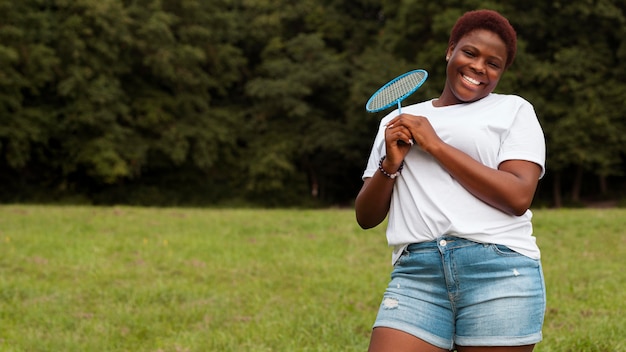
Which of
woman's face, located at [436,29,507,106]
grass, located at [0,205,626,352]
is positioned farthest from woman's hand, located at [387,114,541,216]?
grass, located at [0,205,626,352]

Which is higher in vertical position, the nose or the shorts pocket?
the nose

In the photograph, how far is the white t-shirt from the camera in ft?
6.68

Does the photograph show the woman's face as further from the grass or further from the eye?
the grass

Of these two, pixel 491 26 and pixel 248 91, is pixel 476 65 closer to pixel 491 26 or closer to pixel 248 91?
pixel 491 26

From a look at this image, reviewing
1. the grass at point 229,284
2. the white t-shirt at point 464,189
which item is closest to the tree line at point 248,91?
the grass at point 229,284

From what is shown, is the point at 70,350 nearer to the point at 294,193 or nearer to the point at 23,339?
the point at 23,339

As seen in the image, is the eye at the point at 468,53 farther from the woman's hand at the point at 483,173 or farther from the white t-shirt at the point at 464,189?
the woman's hand at the point at 483,173

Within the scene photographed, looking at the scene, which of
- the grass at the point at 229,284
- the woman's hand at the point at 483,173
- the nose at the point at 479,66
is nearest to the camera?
the woman's hand at the point at 483,173

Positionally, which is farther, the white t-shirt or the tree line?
the tree line

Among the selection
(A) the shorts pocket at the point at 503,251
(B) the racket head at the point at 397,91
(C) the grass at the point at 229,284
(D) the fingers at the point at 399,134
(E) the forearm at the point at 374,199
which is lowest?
(C) the grass at the point at 229,284

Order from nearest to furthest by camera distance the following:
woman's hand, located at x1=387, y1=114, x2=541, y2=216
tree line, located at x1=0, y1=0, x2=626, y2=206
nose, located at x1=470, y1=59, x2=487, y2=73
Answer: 1. woman's hand, located at x1=387, y1=114, x2=541, y2=216
2. nose, located at x1=470, y1=59, x2=487, y2=73
3. tree line, located at x1=0, y1=0, x2=626, y2=206

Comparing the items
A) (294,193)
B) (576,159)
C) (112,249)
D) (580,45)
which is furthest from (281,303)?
(294,193)

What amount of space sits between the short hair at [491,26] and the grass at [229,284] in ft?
8.53

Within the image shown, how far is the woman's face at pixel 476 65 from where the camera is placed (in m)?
2.16
